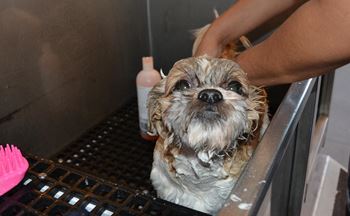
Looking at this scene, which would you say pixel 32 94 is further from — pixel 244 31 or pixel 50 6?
pixel 244 31

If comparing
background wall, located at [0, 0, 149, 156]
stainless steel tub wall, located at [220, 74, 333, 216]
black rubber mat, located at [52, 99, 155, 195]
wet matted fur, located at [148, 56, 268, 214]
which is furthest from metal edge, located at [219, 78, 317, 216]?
background wall, located at [0, 0, 149, 156]

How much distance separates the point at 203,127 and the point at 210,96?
0.19ft

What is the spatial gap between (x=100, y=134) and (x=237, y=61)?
1.84ft

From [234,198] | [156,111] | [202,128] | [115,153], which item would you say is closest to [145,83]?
[115,153]

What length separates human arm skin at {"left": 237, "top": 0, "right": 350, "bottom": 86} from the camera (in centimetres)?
59

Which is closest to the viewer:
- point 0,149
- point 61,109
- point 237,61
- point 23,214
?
point 23,214

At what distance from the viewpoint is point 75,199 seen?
64 centimetres

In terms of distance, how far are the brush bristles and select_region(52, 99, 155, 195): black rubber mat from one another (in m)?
0.34

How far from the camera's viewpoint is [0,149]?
0.74 meters

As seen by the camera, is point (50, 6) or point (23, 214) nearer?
point (23, 214)

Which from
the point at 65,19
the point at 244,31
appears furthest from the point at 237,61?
the point at 65,19

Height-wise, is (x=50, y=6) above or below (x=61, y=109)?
above

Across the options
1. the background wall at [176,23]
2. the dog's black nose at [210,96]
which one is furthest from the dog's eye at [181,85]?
the background wall at [176,23]

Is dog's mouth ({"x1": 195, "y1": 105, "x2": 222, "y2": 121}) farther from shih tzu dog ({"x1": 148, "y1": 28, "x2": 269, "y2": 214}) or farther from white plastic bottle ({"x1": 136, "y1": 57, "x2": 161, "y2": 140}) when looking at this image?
white plastic bottle ({"x1": 136, "y1": 57, "x2": 161, "y2": 140})
